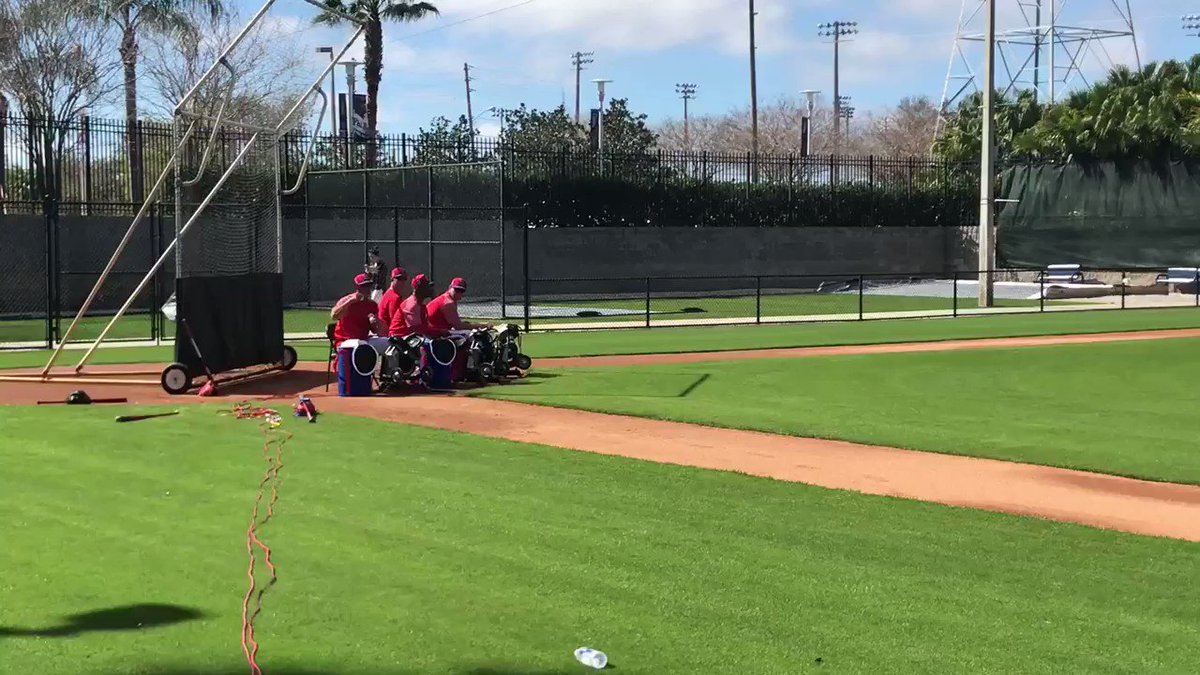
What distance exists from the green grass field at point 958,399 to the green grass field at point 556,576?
3168mm

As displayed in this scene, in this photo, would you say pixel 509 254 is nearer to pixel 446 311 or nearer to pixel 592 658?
pixel 446 311

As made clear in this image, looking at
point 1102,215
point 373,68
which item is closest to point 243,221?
point 373,68

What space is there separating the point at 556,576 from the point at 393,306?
10127 millimetres

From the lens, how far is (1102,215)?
44750 mm

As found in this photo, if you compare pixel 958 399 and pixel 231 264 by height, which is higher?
pixel 231 264

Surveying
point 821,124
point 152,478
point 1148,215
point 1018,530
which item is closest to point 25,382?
point 152,478

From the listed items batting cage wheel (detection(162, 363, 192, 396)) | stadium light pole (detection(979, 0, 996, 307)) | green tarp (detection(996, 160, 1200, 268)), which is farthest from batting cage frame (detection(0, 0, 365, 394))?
green tarp (detection(996, 160, 1200, 268))

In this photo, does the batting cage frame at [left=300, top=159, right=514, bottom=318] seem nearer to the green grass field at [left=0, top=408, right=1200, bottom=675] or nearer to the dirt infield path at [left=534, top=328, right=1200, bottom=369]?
the dirt infield path at [left=534, top=328, right=1200, bottom=369]

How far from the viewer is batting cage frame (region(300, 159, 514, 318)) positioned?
35.5m

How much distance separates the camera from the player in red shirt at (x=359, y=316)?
50.0 ft

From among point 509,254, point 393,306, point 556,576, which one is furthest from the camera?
point 509,254

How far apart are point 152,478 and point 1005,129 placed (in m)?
48.9

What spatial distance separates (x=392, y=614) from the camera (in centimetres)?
587

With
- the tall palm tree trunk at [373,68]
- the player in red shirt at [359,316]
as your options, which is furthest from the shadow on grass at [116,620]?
the tall palm tree trunk at [373,68]
